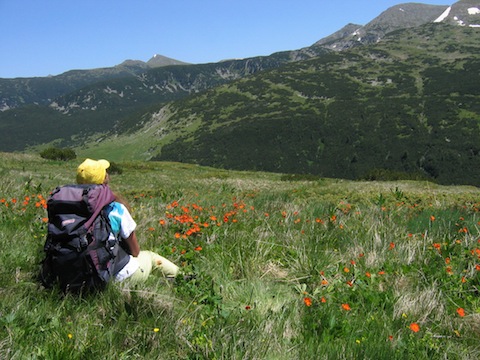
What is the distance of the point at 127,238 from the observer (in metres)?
4.24

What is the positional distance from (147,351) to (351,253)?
3037 mm

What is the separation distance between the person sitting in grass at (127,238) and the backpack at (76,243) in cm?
28

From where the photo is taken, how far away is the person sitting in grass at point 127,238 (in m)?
4.09

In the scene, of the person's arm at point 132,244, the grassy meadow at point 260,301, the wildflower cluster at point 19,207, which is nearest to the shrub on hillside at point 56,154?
the wildflower cluster at point 19,207

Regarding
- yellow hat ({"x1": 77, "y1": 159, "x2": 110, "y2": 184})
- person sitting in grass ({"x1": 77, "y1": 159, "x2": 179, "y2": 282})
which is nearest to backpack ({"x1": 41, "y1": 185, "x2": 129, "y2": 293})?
person sitting in grass ({"x1": 77, "y1": 159, "x2": 179, "y2": 282})

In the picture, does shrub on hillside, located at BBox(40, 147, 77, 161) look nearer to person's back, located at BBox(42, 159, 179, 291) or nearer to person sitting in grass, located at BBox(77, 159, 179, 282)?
person sitting in grass, located at BBox(77, 159, 179, 282)

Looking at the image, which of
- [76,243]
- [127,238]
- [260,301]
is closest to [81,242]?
[76,243]

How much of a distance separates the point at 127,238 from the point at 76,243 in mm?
740

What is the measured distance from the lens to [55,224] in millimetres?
3646

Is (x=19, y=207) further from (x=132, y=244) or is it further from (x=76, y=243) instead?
(x=76, y=243)

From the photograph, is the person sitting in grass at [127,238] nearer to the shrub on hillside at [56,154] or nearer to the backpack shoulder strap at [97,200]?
the backpack shoulder strap at [97,200]

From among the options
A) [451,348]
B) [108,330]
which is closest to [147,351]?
[108,330]

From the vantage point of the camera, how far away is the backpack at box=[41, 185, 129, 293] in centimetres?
358

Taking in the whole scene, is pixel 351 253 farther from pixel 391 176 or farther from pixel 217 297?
pixel 391 176
